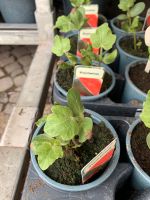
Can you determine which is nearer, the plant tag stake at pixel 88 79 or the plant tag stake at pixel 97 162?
the plant tag stake at pixel 97 162

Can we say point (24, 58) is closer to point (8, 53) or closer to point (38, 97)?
point (8, 53)

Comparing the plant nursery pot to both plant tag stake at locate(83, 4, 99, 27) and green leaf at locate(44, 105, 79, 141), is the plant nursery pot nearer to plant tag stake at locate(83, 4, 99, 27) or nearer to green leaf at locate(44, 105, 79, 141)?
plant tag stake at locate(83, 4, 99, 27)

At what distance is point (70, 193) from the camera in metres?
0.67

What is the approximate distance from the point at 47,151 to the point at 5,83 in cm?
106

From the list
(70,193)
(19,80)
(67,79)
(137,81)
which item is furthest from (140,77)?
(19,80)

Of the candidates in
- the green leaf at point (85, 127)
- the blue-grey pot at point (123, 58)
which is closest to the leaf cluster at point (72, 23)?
the blue-grey pot at point (123, 58)

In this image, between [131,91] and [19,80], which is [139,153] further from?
[19,80]

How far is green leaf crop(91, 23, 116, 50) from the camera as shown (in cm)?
83

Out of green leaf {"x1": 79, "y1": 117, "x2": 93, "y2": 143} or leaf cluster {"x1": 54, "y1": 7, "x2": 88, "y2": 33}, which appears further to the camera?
leaf cluster {"x1": 54, "y1": 7, "x2": 88, "y2": 33}

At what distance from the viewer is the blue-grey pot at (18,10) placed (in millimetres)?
1495

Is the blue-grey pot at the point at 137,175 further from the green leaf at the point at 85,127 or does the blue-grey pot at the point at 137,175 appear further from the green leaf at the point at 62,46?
the green leaf at the point at 62,46

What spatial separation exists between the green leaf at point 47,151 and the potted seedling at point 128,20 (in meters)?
0.74

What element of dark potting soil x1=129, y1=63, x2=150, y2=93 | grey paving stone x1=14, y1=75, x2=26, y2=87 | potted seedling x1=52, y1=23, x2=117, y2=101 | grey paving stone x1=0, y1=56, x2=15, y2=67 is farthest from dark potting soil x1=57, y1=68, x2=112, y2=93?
grey paving stone x1=0, y1=56, x2=15, y2=67

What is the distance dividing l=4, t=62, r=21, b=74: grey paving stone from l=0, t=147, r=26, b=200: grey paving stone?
82cm
